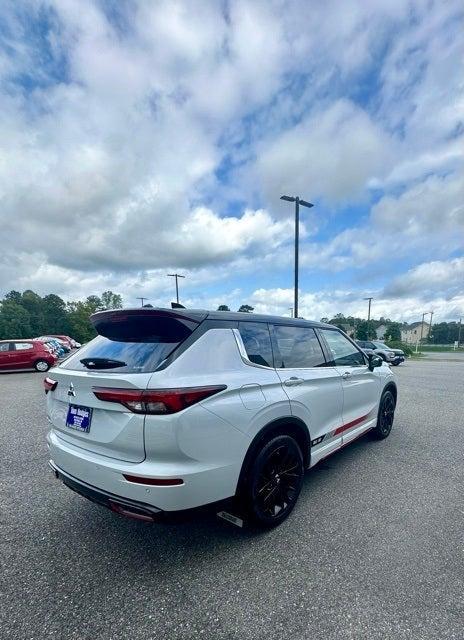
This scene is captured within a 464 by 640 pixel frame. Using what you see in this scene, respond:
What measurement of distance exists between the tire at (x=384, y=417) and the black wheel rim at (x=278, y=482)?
2.36 m

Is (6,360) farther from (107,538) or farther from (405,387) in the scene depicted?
(405,387)

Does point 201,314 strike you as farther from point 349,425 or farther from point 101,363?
point 349,425

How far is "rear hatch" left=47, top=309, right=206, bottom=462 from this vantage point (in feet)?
6.66

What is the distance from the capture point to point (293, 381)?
9.25 feet

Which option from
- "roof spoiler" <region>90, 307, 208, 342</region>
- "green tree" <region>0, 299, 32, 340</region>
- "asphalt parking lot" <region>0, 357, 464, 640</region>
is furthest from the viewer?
"green tree" <region>0, 299, 32, 340</region>

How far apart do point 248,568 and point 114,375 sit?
1619mm

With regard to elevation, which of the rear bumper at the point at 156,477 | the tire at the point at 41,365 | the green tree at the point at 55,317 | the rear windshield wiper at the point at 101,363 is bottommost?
the tire at the point at 41,365

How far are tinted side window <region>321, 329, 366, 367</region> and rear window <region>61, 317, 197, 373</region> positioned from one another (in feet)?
6.88

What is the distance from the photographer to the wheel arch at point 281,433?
233cm

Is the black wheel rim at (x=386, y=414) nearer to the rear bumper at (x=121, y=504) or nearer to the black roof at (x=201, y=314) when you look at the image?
the black roof at (x=201, y=314)

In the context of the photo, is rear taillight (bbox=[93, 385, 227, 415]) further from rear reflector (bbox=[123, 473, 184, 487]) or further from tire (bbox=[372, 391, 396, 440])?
tire (bbox=[372, 391, 396, 440])

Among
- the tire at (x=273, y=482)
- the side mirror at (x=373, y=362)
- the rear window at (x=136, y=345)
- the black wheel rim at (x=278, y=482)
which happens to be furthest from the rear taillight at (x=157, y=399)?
the side mirror at (x=373, y=362)

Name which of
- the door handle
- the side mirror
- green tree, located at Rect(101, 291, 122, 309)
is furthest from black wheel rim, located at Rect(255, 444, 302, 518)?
green tree, located at Rect(101, 291, 122, 309)

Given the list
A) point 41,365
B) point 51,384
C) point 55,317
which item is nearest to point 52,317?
point 55,317
